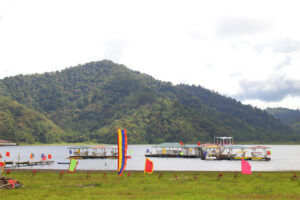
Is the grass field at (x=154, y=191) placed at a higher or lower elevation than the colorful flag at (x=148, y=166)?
lower

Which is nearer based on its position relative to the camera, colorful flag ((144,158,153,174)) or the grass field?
the grass field

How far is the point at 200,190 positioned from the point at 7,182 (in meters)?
15.7

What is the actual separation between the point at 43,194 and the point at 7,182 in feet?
15.8

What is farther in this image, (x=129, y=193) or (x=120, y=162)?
(x=120, y=162)

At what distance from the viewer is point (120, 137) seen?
35594 mm

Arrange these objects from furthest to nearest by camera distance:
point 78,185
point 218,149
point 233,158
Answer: point 218,149
point 233,158
point 78,185

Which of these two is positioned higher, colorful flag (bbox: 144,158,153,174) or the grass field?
colorful flag (bbox: 144,158,153,174)

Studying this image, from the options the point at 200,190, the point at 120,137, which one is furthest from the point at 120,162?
the point at 200,190

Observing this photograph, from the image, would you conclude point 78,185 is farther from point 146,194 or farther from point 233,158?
point 233,158

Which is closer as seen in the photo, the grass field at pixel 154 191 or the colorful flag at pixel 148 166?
the grass field at pixel 154 191

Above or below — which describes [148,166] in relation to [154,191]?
above

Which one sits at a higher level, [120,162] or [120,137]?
[120,137]

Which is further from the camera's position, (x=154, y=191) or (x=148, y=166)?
(x=148, y=166)

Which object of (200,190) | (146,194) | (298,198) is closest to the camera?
(298,198)
